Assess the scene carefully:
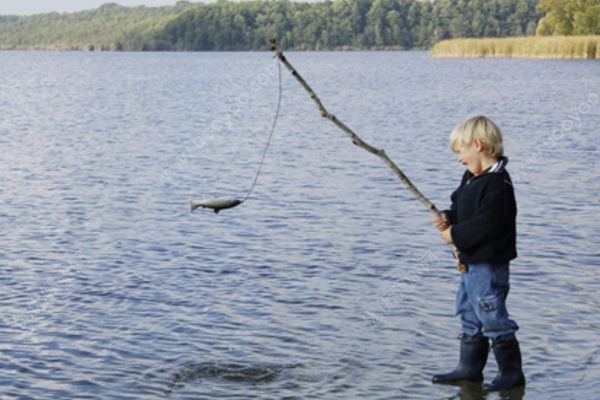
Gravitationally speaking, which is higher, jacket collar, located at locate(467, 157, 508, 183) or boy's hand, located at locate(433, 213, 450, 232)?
jacket collar, located at locate(467, 157, 508, 183)

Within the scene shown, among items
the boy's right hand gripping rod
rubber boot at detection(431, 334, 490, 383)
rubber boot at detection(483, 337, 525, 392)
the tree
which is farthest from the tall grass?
the boy's right hand gripping rod

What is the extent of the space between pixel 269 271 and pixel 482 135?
224 inches

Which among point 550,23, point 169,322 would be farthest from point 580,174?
point 550,23

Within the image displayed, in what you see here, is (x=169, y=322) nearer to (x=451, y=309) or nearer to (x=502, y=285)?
(x=451, y=309)

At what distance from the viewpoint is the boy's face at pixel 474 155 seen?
25.3 ft

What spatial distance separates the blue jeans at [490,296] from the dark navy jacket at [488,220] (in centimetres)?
8

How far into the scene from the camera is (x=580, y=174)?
22219 millimetres

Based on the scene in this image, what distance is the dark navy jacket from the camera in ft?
25.2

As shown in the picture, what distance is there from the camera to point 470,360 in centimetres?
830

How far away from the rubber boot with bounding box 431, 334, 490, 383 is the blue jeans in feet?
0.82

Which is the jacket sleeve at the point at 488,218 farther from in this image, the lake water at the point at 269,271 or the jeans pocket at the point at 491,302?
the lake water at the point at 269,271

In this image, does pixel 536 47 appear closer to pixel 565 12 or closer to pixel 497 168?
pixel 565 12

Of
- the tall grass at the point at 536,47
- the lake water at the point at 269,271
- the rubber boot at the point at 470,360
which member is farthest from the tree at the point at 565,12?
the rubber boot at the point at 470,360

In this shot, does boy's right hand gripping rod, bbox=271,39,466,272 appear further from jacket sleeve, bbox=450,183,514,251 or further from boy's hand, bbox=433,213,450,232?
jacket sleeve, bbox=450,183,514,251
